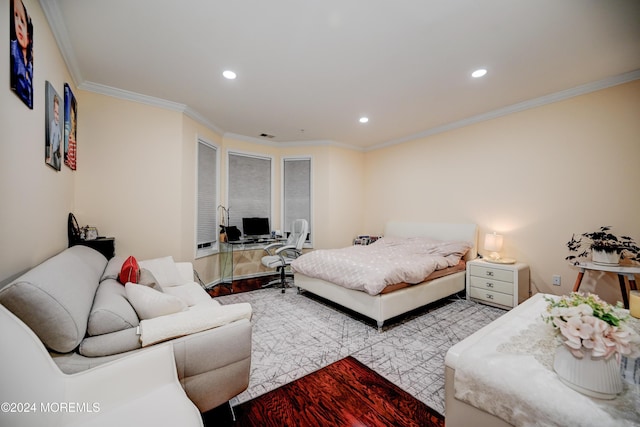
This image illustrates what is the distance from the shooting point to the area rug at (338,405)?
5.17 feet

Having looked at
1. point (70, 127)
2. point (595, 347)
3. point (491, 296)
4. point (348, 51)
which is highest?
point (348, 51)

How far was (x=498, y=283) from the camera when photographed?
11.1 feet

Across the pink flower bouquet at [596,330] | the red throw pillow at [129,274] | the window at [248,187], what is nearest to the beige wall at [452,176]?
the red throw pillow at [129,274]

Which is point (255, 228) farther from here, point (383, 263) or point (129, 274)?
Result: point (129, 274)

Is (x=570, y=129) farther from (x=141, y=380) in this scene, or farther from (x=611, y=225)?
(x=141, y=380)

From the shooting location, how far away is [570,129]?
3.21 meters

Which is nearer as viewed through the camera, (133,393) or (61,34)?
(133,393)

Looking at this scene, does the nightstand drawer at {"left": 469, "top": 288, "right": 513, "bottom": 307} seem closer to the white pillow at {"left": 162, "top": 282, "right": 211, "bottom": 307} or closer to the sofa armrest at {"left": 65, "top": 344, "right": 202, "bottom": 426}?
the white pillow at {"left": 162, "top": 282, "right": 211, "bottom": 307}

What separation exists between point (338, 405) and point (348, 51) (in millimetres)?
3000

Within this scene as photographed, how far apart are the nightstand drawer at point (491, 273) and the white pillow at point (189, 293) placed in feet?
11.6

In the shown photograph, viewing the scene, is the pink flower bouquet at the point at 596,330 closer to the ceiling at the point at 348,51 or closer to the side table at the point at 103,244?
the ceiling at the point at 348,51

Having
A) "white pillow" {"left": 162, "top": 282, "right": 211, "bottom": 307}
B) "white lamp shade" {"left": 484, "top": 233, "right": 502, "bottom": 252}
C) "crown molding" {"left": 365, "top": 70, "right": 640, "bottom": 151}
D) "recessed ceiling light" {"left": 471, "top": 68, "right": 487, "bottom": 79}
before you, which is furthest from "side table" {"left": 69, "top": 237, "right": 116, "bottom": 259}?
"crown molding" {"left": 365, "top": 70, "right": 640, "bottom": 151}

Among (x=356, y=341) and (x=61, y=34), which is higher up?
(x=61, y=34)

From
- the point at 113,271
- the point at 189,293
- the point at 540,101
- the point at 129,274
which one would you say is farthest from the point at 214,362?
the point at 540,101
